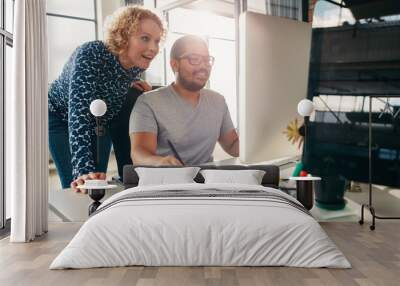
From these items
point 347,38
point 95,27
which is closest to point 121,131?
point 95,27

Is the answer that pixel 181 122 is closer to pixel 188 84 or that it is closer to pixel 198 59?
pixel 188 84

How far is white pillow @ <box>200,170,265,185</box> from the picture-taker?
5074mm

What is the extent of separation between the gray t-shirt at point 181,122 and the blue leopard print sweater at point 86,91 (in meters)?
0.28

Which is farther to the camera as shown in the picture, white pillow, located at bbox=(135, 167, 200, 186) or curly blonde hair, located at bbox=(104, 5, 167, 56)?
curly blonde hair, located at bbox=(104, 5, 167, 56)

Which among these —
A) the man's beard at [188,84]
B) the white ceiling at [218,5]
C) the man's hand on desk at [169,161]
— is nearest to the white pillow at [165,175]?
the man's hand on desk at [169,161]

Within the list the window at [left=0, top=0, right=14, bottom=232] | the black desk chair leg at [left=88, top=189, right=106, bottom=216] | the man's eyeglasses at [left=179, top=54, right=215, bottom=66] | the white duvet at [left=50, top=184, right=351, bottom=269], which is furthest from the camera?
the man's eyeglasses at [left=179, top=54, right=215, bottom=66]

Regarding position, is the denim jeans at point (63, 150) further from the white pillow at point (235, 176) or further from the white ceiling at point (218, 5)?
the white ceiling at point (218, 5)

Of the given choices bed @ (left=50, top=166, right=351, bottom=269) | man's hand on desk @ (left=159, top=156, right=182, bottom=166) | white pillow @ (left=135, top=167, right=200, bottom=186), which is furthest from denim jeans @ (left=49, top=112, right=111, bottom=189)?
bed @ (left=50, top=166, right=351, bottom=269)

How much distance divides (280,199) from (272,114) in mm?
1869

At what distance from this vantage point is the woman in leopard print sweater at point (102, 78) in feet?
17.9

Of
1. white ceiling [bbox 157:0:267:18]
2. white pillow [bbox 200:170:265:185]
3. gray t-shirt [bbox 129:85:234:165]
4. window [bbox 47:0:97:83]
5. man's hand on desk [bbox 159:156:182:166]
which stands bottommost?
white pillow [bbox 200:170:265:185]

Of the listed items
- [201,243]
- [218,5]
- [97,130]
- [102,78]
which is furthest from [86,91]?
[201,243]

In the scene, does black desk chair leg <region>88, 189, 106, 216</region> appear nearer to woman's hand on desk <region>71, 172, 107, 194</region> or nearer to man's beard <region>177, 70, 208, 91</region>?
woman's hand on desk <region>71, 172, 107, 194</region>

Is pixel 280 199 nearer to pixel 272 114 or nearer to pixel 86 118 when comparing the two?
pixel 272 114
